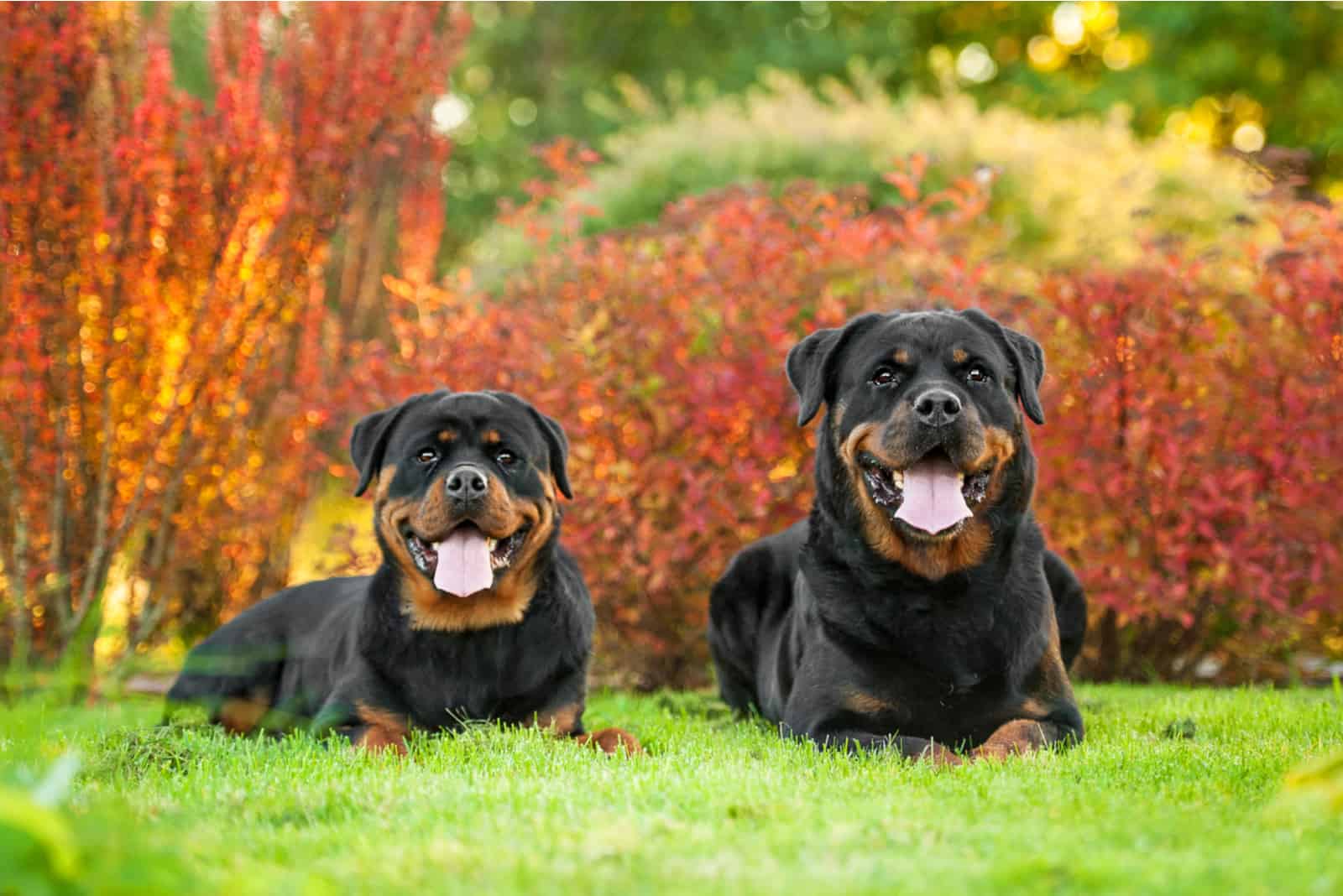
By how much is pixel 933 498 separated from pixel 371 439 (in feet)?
6.55

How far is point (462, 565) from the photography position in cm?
457

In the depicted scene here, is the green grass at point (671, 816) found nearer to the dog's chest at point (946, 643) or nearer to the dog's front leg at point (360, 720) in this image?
the dog's front leg at point (360, 720)

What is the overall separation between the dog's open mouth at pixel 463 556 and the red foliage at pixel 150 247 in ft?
6.80

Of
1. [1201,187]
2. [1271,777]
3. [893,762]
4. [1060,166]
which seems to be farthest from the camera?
[1201,187]

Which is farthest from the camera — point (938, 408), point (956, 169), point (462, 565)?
point (956, 169)

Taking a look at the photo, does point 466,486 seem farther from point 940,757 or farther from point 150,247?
A: point 150,247

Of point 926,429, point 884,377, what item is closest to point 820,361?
point 884,377

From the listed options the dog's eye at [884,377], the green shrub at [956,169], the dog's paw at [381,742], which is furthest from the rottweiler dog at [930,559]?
the green shrub at [956,169]

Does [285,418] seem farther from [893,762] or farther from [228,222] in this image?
[893,762]

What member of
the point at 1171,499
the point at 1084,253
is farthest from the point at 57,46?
the point at 1084,253

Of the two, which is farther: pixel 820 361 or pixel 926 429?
pixel 820 361

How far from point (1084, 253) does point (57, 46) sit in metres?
7.06

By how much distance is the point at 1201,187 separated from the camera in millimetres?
13297

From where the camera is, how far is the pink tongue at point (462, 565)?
4555 mm
